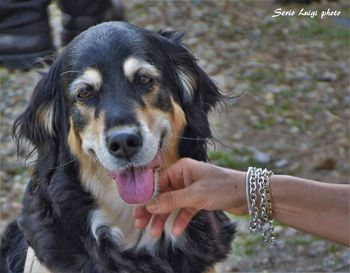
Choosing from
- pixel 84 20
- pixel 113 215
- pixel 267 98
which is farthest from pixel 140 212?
pixel 267 98

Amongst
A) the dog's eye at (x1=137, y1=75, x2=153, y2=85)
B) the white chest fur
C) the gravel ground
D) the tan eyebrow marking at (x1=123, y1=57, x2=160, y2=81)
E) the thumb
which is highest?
the tan eyebrow marking at (x1=123, y1=57, x2=160, y2=81)

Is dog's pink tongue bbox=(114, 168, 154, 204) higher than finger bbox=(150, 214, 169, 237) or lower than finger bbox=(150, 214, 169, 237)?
higher

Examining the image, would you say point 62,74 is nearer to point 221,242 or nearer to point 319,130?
point 221,242

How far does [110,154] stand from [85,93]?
300 mm

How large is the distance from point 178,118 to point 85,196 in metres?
0.51

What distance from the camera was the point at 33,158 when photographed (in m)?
3.46

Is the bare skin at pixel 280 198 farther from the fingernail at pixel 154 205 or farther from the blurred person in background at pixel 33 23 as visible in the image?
the blurred person in background at pixel 33 23

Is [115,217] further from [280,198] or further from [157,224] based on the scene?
[280,198]

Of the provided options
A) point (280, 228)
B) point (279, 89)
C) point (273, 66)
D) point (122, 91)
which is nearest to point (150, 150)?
point (122, 91)

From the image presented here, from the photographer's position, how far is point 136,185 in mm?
2936

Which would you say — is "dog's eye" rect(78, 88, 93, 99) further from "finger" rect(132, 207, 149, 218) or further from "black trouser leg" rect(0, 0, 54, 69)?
"black trouser leg" rect(0, 0, 54, 69)

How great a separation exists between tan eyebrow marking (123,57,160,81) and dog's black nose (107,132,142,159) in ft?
0.91

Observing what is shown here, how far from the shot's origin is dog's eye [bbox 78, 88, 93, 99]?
300 cm

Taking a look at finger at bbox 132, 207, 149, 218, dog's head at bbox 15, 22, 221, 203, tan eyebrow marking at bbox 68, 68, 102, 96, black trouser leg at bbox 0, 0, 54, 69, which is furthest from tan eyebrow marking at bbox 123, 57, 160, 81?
black trouser leg at bbox 0, 0, 54, 69
